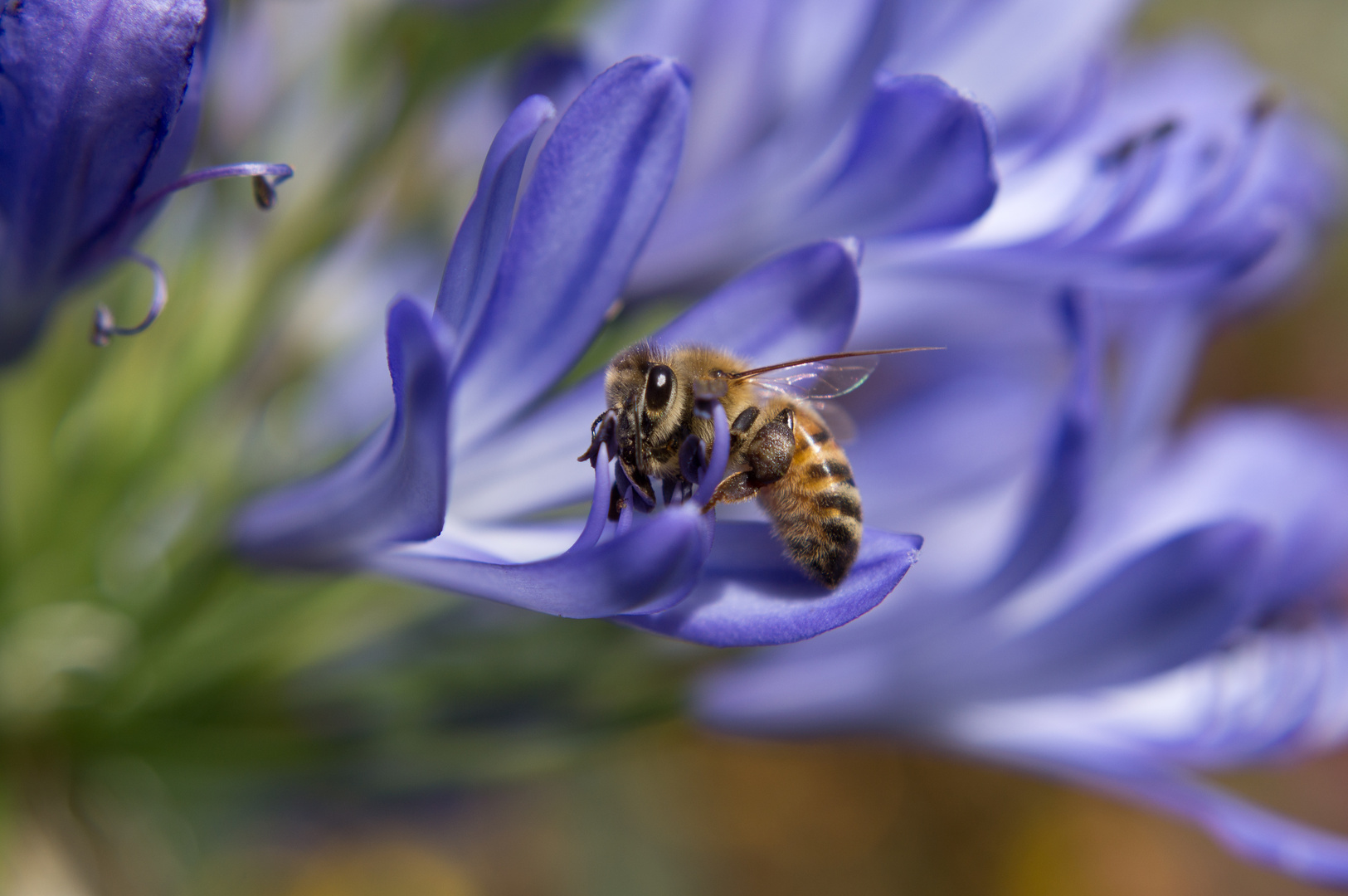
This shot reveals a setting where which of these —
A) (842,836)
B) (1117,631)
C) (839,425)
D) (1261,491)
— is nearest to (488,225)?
(839,425)


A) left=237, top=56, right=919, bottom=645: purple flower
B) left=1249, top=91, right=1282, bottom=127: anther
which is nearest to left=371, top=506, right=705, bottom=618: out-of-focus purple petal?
left=237, top=56, right=919, bottom=645: purple flower

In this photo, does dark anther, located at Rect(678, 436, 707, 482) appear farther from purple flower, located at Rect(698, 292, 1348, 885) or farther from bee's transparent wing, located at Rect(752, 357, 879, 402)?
purple flower, located at Rect(698, 292, 1348, 885)

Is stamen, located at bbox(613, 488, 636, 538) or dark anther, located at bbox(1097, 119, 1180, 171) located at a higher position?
dark anther, located at bbox(1097, 119, 1180, 171)

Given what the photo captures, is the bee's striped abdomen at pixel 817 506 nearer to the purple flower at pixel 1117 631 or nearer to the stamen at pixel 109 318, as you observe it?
the purple flower at pixel 1117 631

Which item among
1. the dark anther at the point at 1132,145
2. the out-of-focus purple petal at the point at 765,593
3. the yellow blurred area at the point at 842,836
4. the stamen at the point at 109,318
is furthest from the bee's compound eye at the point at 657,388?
the yellow blurred area at the point at 842,836

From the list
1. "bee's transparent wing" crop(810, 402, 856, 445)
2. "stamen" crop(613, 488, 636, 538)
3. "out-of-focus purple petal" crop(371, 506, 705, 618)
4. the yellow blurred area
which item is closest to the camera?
"out-of-focus purple petal" crop(371, 506, 705, 618)

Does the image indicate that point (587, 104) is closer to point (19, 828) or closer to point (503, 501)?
point (503, 501)

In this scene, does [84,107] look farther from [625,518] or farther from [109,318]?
[625,518]
